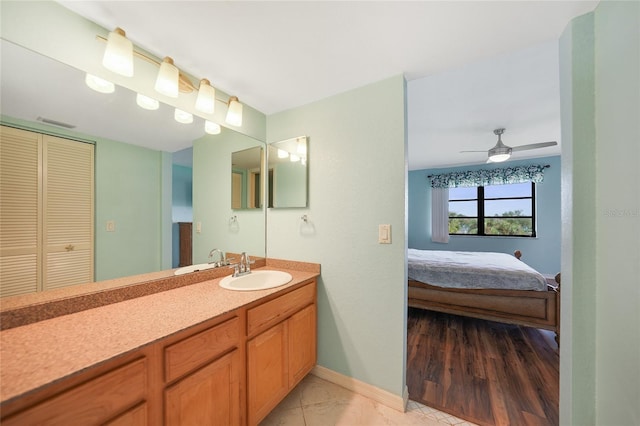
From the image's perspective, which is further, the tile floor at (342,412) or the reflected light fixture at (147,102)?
the tile floor at (342,412)

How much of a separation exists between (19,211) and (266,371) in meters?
1.36

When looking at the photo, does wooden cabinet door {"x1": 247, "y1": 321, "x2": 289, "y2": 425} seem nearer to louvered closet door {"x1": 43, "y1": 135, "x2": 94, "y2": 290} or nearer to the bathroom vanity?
the bathroom vanity

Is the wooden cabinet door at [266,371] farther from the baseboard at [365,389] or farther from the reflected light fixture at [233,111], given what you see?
the reflected light fixture at [233,111]

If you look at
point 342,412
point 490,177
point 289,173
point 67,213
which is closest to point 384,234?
point 289,173

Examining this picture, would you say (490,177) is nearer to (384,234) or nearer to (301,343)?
(384,234)

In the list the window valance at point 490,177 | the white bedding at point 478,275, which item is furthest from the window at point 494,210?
the white bedding at point 478,275

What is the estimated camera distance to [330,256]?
176 centimetres

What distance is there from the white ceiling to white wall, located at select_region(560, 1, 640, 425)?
261 millimetres

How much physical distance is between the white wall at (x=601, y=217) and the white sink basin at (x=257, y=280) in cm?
156

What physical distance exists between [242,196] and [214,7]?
1.22 meters

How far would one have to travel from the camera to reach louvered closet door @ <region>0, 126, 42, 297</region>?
0.88 m

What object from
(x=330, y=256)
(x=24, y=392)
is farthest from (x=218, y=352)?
(x=330, y=256)

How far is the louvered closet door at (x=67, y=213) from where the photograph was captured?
99 centimetres

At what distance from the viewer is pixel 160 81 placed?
124 centimetres
